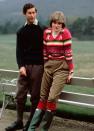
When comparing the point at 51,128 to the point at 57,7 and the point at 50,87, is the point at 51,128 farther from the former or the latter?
the point at 57,7

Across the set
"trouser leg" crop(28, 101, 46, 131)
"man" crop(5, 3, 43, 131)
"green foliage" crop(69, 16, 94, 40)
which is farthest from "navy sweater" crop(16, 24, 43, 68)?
"green foliage" crop(69, 16, 94, 40)

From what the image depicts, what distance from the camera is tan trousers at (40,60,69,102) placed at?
603 centimetres

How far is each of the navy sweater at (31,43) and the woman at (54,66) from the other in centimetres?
10

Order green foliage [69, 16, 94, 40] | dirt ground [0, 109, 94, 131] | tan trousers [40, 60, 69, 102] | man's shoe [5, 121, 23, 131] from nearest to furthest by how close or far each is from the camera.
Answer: tan trousers [40, 60, 69, 102], man's shoe [5, 121, 23, 131], dirt ground [0, 109, 94, 131], green foliage [69, 16, 94, 40]

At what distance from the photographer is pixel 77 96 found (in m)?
6.55

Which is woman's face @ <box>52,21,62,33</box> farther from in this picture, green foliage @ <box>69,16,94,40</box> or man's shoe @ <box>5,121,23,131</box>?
green foliage @ <box>69,16,94,40</box>

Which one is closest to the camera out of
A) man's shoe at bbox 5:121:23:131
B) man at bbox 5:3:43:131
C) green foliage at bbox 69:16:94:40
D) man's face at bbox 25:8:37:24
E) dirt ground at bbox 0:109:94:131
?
man's face at bbox 25:8:37:24

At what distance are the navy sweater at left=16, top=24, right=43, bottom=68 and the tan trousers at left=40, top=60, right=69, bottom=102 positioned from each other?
0.57 feet

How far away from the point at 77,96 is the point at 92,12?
1.93 meters

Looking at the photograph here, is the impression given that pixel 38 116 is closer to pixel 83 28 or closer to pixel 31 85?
pixel 31 85

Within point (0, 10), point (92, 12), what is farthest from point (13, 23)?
point (92, 12)

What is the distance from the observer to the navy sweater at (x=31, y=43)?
20.5 ft

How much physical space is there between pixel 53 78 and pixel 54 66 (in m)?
0.15

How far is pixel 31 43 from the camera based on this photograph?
6.25 meters
